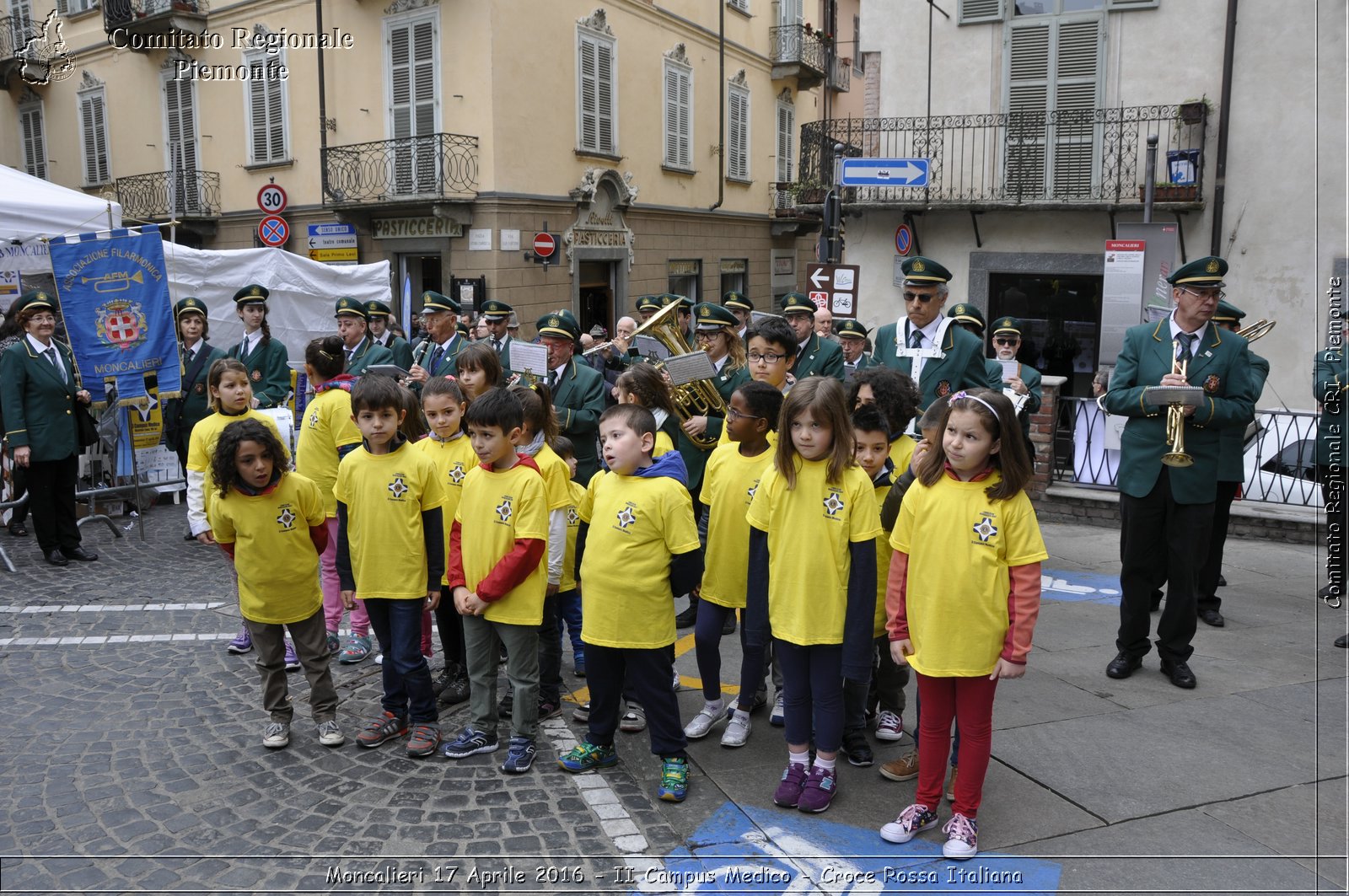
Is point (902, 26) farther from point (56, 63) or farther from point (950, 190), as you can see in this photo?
point (56, 63)

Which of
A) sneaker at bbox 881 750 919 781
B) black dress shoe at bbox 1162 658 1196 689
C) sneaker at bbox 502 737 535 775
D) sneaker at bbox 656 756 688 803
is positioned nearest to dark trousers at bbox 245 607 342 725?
sneaker at bbox 502 737 535 775

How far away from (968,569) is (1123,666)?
8.28ft

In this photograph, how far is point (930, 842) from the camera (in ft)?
13.1

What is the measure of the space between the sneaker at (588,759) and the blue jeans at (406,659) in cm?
72

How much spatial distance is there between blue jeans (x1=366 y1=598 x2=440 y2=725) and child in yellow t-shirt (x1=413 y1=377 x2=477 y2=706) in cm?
25

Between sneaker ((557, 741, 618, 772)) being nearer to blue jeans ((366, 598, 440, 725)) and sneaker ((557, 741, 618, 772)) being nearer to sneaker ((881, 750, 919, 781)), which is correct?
blue jeans ((366, 598, 440, 725))

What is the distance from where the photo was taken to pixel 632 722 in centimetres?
514

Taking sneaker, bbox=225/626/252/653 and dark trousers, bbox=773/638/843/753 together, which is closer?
dark trousers, bbox=773/638/843/753

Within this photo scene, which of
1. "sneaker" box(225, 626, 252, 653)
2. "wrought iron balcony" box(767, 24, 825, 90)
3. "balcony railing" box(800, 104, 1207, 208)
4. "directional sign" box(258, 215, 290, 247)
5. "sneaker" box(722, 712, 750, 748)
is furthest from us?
"wrought iron balcony" box(767, 24, 825, 90)

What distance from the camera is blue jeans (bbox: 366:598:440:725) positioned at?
16.0ft

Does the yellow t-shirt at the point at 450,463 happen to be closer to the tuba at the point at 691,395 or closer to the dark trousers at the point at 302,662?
the dark trousers at the point at 302,662

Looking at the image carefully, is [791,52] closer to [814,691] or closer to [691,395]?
[691,395]

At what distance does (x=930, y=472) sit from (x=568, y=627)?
2748 mm

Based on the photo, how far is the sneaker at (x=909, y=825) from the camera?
396 cm
